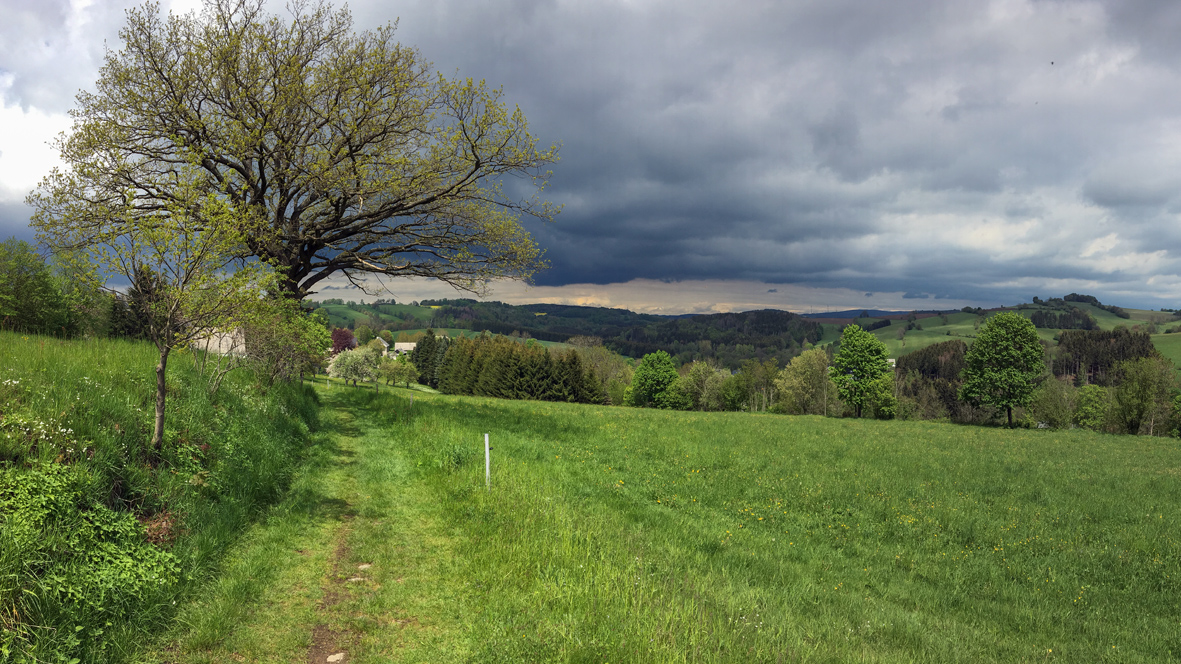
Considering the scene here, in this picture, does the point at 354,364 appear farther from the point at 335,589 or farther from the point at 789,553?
the point at 789,553

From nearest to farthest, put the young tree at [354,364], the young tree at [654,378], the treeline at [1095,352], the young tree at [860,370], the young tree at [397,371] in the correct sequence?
the young tree at [860,370] < the young tree at [654,378] < the young tree at [354,364] < the young tree at [397,371] < the treeline at [1095,352]

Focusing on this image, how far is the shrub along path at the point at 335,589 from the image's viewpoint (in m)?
5.04

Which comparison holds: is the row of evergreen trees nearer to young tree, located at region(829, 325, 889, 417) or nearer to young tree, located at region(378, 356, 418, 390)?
young tree, located at region(378, 356, 418, 390)

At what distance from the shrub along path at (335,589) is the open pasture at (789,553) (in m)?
0.48

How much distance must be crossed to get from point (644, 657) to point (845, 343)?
63.4 meters

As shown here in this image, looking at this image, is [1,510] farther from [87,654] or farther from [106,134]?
[106,134]

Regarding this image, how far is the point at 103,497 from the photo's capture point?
610 centimetres

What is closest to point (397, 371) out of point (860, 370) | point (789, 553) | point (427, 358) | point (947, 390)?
point (427, 358)

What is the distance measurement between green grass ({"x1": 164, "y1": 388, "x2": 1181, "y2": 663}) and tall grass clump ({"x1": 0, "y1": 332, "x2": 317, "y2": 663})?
3.62 ft

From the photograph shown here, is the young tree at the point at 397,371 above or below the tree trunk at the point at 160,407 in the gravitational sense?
below

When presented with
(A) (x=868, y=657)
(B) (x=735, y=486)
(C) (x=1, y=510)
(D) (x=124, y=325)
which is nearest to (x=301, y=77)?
(D) (x=124, y=325)

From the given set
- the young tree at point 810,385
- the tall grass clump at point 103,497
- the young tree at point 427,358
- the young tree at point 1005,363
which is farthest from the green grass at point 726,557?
the young tree at point 427,358

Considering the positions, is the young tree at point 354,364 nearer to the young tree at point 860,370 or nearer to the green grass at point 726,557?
the young tree at point 860,370

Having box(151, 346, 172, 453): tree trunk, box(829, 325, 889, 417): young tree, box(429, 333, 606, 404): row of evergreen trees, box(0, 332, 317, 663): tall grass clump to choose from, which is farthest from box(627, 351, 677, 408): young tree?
box(151, 346, 172, 453): tree trunk
